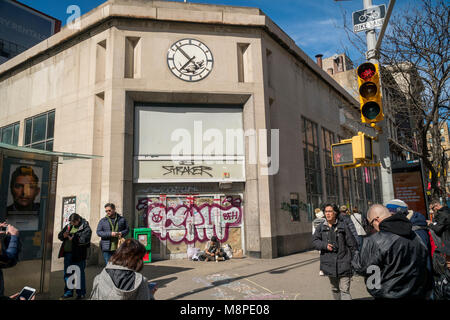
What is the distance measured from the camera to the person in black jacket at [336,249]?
15.2 feet

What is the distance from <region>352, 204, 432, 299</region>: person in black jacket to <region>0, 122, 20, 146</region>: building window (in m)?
16.6

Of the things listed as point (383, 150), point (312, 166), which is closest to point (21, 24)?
point (312, 166)

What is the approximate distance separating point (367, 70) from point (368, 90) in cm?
32

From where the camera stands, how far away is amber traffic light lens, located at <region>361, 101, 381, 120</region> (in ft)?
16.1

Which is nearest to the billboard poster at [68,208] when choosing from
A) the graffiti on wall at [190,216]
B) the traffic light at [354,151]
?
the graffiti on wall at [190,216]

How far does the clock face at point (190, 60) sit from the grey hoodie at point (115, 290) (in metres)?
10.1

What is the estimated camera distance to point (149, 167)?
11531 mm

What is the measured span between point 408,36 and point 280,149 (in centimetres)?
585

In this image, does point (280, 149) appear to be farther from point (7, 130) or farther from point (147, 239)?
point (7, 130)

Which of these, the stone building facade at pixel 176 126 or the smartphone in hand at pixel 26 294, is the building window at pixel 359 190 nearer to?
the stone building facade at pixel 176 126

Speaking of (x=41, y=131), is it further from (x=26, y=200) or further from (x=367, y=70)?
(x=367, y=70)

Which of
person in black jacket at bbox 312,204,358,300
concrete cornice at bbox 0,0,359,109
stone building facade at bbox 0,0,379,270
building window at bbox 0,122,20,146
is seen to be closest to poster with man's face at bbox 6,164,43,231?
stone building facade at bbox 0,0,379,270

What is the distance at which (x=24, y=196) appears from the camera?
6.40m
